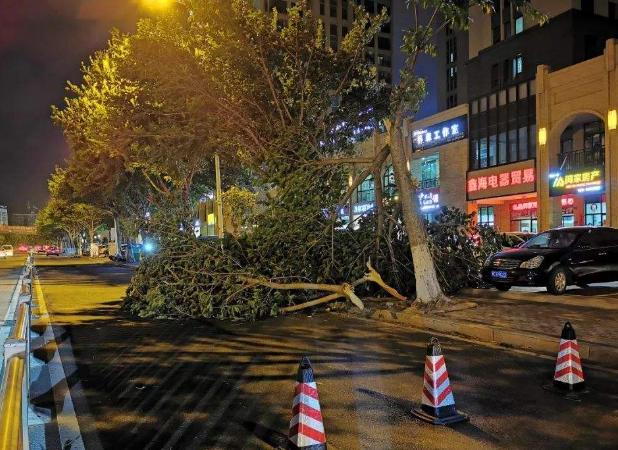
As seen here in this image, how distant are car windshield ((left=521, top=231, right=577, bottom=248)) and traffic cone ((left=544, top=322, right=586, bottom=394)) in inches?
292

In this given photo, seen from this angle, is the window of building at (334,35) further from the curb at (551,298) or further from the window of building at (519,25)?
the curb at (551,298)

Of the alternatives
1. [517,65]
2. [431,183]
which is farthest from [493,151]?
[431,183]

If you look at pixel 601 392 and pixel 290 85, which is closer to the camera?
pixel 601 392

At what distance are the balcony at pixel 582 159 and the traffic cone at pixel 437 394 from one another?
24381 mm

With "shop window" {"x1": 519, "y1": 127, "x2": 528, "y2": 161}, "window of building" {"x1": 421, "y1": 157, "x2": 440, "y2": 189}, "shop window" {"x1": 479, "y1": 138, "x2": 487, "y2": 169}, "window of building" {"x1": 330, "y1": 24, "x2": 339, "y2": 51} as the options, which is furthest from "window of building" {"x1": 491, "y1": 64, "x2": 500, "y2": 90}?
"window of building" {"x1": 330, "y1": 24, "x2": 339, "y2": 51}

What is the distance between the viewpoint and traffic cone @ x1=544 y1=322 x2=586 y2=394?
554 cm

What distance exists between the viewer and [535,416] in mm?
4891

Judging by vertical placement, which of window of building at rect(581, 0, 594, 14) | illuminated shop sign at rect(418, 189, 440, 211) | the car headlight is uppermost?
window of building at rect(581, 0, 594, 14)

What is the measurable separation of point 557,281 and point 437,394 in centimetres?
831

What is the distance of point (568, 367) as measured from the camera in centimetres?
560

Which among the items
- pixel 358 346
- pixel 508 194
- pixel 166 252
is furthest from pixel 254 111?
pixel 508 194

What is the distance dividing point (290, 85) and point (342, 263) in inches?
236

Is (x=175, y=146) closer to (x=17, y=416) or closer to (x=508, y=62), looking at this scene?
(x=17, y=416)

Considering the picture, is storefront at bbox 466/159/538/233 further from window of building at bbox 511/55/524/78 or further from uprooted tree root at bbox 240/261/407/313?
uprooted tree root at bbox 240/261/407/313
